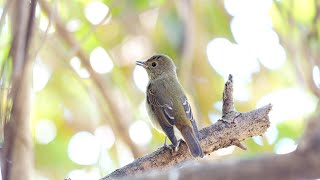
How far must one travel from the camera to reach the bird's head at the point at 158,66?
15.8 feet

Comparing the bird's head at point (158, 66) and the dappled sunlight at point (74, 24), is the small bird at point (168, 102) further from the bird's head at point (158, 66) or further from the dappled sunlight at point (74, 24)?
the dappled sunlight at point (74, 24)

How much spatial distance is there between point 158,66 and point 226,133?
2013 mm

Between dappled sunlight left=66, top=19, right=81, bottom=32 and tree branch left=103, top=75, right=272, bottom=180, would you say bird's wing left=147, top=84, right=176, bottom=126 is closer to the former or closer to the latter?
tree branch left=103, top=75, right=272, bottom=180

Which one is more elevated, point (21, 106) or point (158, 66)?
point (158, 66)

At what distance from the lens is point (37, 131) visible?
568 cm

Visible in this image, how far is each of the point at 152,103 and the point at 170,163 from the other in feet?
3.68

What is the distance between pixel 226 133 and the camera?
293cm

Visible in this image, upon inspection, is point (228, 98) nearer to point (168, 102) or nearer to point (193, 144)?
point (193, 144)

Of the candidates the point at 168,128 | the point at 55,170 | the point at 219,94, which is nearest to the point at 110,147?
the point at 55,170

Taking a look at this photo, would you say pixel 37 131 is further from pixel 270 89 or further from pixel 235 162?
pixel 235 162

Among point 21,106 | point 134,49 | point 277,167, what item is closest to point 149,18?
point 134,49

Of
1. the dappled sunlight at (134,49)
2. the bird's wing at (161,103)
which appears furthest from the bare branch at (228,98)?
the dappled sunlight at (134,49)

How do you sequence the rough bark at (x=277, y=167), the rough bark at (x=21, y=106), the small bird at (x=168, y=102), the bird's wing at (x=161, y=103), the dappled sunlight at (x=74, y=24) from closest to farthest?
the rough bark at (x=277, y=167), the rough bark at (x=21, y=106), the small bird at (x=168, y=102), the bird's wing at (x=161, y=103), the dappled sunlight at (x=74, y=24)

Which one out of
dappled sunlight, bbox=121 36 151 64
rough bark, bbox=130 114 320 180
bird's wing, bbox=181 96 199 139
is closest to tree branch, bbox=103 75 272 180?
bird's wing, bbox=181 96 199 139
